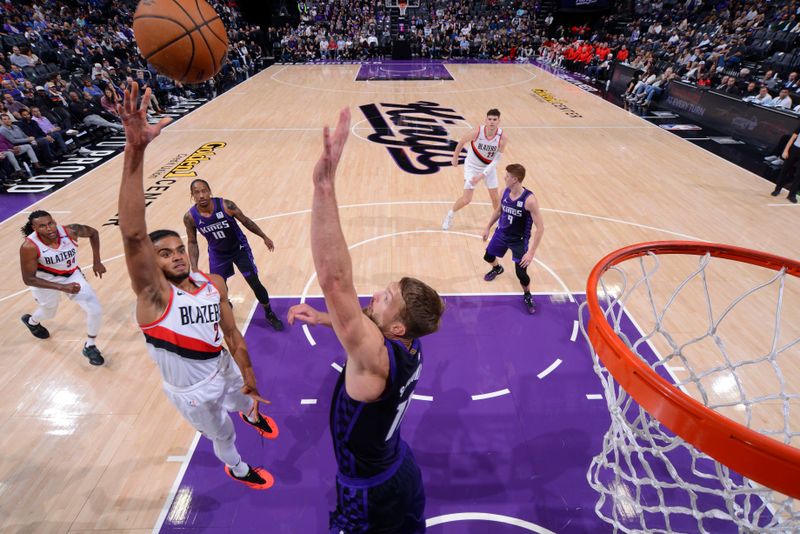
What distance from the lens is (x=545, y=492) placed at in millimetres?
3430

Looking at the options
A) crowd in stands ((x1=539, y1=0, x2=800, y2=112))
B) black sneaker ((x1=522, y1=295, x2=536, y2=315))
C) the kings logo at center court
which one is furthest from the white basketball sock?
crowd in stands ((x1=539, y1=0, x2=800, y2=112))

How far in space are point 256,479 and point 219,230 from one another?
7.89 feet

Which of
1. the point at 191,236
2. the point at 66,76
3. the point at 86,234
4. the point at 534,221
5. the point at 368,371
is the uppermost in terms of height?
the point at 368,371

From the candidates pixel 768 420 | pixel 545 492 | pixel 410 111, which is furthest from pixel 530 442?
pixel 410 111

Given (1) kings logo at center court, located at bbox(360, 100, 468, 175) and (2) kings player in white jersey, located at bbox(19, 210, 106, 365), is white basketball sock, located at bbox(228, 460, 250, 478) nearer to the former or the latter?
(2) kings player in white jersey, located at bbox(19, 210, 106, 365)

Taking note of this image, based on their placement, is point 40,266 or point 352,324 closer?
point 352,324

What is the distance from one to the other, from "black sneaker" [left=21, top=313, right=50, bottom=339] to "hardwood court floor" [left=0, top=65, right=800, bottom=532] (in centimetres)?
9

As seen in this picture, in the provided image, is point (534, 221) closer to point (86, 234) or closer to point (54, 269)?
point (86, 234)

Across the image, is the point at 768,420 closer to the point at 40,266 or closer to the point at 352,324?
the point at 352,324

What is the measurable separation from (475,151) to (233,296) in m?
4.21

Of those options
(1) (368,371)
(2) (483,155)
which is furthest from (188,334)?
(2) (483,155)

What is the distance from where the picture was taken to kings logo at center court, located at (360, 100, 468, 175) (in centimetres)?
1014

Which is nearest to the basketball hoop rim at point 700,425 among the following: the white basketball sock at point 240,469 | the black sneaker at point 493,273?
the white basketball sock at point 240,469

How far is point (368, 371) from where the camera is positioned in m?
1.70
